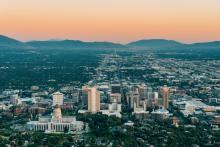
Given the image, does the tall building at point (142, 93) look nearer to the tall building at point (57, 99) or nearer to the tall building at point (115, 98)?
the tall building at point (115, 98)

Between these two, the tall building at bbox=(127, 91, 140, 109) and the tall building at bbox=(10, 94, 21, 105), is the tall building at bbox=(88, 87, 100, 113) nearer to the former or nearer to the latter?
the tall building at bbox=(127, 91, 140, 109)

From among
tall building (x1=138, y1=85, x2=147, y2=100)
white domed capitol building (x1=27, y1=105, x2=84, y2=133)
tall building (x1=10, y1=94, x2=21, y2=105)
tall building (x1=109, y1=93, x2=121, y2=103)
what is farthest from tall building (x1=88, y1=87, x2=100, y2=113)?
tall building (x1=10, y1=94, x2=21, y2=105)

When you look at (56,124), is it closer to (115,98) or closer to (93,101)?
(93,101)

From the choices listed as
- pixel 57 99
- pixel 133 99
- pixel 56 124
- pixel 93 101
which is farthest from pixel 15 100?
pixel 56 124

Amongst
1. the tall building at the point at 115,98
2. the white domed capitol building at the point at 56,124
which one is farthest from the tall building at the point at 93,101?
the white domed capitol building at the point at 56,124

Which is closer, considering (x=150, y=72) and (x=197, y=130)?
(x=197, y=130)

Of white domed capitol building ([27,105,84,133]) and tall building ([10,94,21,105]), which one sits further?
tall building ([10,94,21,105])

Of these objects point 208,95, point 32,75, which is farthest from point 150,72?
point 208,95

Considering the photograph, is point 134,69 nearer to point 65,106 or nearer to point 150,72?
point 150,72
